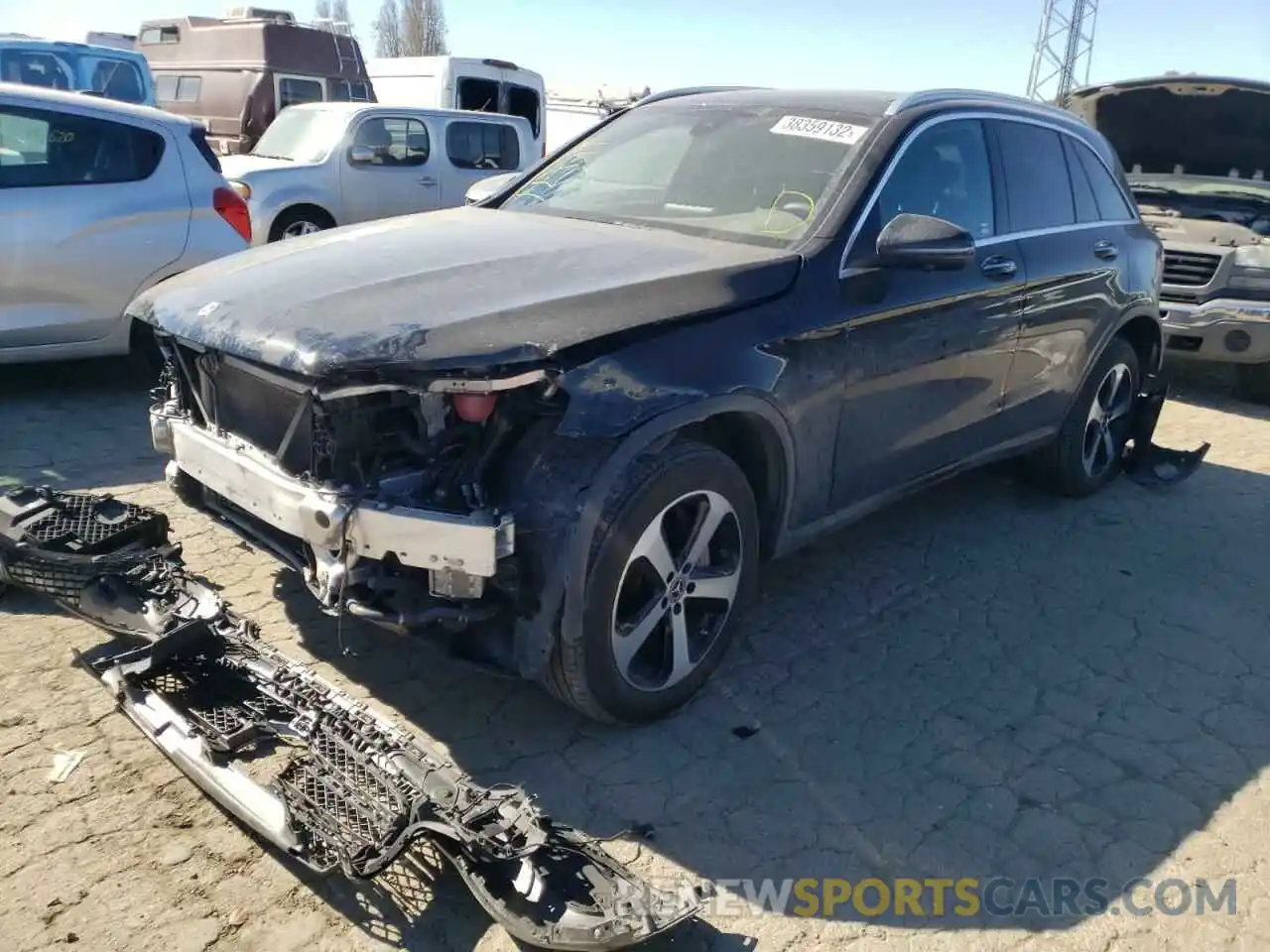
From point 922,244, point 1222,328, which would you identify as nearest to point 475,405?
point 922,244

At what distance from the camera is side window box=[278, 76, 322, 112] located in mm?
14750

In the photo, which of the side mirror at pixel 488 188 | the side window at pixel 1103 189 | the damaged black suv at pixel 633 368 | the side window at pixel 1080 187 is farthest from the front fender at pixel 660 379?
the side window at pixel 1103 189

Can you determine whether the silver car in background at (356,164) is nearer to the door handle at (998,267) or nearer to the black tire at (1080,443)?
the black tire at (1080,443)

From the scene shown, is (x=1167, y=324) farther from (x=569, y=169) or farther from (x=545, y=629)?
(x=545, y=629)

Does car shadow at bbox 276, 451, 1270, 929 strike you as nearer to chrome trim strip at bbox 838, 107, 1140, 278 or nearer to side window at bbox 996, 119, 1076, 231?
chrome trim strip at bbox 838, 107, 1140, 278

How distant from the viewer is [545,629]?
9.31 ft

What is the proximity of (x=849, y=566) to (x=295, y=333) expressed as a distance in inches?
105

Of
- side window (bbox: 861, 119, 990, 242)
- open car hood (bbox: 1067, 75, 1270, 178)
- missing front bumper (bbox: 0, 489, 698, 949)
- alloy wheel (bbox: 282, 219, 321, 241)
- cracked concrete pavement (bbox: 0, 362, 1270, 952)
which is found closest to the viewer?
missing front bumper (bbox: 0, 489, 698, 949)

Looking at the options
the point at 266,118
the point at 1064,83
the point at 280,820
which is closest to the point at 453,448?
the point at 280,820

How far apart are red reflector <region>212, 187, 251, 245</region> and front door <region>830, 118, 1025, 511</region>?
4.27m

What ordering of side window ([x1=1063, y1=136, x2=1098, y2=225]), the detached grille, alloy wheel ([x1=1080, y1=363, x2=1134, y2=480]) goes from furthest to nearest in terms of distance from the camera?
the detached grille → alloy wheel ([x1=1080, y1=363, x2=1134, y2=480]) → side window ([x1=1063, y1=136, x2=1098, y2=225])

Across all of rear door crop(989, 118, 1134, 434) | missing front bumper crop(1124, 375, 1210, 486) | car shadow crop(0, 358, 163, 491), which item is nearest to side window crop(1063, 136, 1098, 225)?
rear door crop(989, 118, 1134, 434)

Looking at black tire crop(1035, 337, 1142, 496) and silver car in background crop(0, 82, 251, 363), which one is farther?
silver car in background crop(0, 82, 251, 363)

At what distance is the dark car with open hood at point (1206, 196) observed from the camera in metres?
7.75
